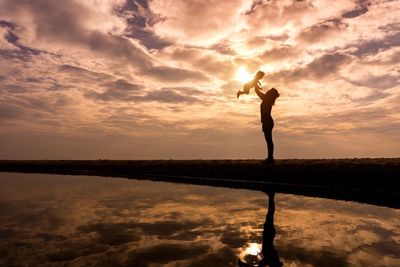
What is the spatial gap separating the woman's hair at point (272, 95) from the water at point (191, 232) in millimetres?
4578

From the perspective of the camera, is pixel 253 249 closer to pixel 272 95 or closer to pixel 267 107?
pixel 267 107

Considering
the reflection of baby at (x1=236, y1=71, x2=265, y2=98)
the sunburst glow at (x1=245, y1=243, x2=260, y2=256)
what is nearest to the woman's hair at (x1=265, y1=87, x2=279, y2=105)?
the reflection of baby at (x1=236, y1=71, x2=265, y2=98)

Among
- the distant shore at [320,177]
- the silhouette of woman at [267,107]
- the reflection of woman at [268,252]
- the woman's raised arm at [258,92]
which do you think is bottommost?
the reflection of woman at [268,252]

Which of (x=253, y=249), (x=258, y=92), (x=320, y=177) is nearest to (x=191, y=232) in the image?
(x=253, y=249)

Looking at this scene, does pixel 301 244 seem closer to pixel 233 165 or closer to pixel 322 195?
pixel 322 195

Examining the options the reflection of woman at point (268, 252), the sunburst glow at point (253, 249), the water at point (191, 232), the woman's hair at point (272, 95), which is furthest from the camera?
the woman's hair at point (272, 95)

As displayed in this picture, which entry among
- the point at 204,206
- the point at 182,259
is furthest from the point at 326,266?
the point at 204,206

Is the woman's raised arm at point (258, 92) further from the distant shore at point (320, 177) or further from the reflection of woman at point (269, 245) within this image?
the reflection of woman at point (269, 245)

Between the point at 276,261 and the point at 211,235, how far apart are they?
1.57 meters

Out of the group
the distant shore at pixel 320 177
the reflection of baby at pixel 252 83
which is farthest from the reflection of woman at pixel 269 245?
the reflection of baby at pixel 252 83

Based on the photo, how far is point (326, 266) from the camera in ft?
12.4

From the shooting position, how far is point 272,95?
12.6m

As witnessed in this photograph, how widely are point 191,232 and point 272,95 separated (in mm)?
8280

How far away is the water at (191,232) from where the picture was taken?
13.4 feet
